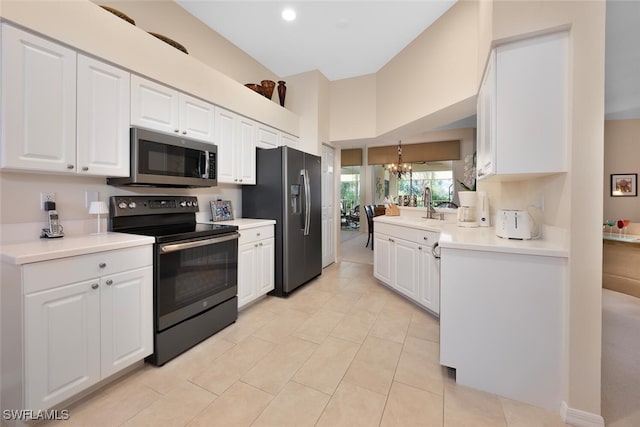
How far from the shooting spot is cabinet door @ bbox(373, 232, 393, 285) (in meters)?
3.36

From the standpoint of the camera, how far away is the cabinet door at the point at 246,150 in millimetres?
3061

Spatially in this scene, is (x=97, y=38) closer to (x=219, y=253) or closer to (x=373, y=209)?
(x=219, y=253)

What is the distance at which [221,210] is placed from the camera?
3041mm

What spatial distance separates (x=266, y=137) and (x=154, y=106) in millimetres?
1484

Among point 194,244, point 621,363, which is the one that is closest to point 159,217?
point 194,244

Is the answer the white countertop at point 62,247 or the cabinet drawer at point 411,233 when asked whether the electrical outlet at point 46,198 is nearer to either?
the white countertop at point 62,247

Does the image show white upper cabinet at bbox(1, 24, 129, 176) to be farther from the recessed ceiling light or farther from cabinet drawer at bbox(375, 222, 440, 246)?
cabinet drawer at bbox(375, 222, 440, 246)

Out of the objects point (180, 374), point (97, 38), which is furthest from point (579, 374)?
point (97, 38)

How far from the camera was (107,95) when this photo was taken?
1854 mm

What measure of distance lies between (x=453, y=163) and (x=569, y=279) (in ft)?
20.3

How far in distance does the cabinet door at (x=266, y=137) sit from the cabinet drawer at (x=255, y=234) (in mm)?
1092

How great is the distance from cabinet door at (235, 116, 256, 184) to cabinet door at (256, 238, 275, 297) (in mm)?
794

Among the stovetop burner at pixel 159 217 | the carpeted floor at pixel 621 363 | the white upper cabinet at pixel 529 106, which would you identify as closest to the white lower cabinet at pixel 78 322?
the stovetop burner at pixel 159 217

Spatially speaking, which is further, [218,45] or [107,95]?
[218,45]
